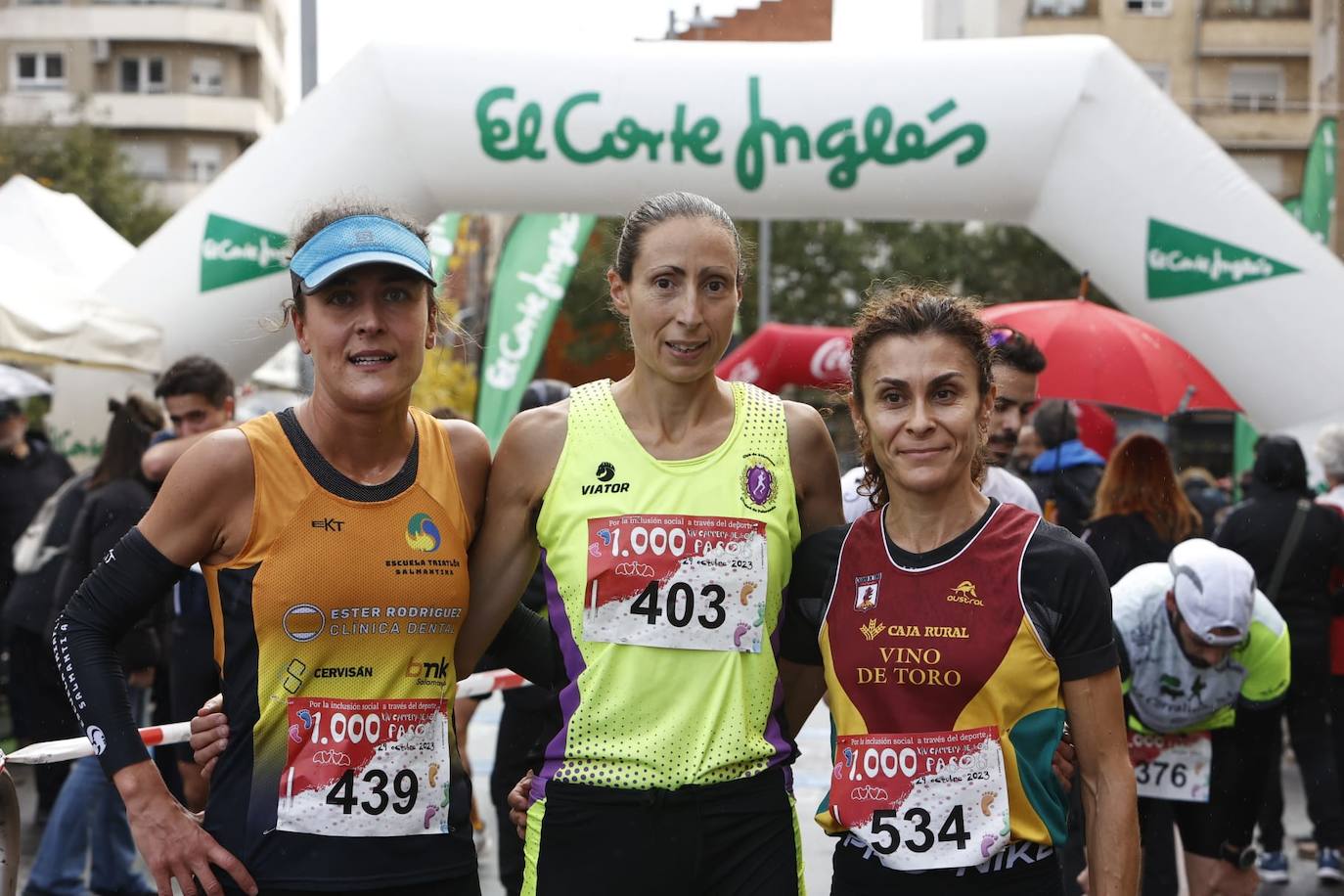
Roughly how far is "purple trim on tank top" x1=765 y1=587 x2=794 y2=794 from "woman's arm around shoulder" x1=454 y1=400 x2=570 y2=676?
0.50 m

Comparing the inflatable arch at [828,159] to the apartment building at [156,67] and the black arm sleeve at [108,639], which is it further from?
the apartment building at [156,67]

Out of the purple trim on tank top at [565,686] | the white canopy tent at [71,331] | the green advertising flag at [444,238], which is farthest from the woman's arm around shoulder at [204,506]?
the green advertising flag at [444,238]

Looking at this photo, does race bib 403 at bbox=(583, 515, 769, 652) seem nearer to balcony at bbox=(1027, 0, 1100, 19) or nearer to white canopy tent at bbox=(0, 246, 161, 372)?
white canopy tent at bbox=(0, 246, 161, 372)

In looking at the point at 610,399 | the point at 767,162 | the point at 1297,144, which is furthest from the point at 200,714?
the point at 1297,144

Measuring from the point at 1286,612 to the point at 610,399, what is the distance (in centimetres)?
553

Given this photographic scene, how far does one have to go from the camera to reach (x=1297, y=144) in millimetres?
49469

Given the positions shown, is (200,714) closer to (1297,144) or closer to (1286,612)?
(1286,612)

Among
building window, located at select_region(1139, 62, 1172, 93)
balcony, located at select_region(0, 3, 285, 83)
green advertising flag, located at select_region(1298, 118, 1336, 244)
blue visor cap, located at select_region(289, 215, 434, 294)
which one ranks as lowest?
blue visor cap, located at select_region(289, 215, 434, 294)

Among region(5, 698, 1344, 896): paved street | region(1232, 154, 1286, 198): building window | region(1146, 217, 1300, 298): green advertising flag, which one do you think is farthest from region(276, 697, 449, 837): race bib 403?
region(1232, 154, 1286, 198): building window

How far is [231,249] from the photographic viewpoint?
28.4 feet

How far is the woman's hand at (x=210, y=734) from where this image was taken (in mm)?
3016

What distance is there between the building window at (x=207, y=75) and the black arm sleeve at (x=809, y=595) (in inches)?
2460

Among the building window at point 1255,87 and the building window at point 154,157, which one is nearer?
the building window at point 1255,87

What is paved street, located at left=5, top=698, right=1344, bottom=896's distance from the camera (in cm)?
709
